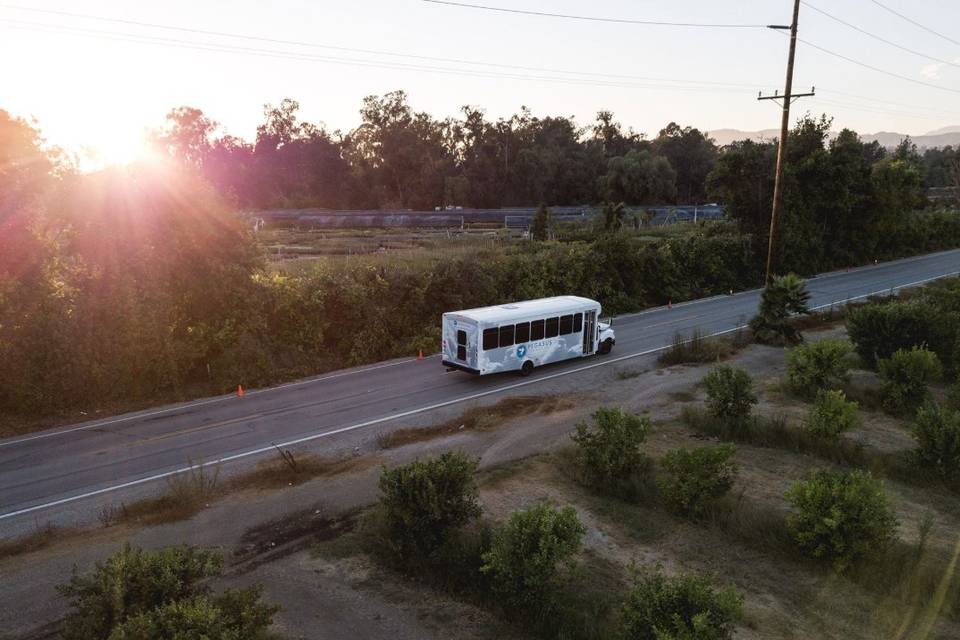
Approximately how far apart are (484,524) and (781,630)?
540 centimetres

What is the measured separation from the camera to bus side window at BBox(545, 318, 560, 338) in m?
24.7

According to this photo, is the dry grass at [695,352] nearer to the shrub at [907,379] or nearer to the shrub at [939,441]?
the shrub at [907,379]

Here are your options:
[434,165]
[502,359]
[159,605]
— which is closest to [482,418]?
[502,359]

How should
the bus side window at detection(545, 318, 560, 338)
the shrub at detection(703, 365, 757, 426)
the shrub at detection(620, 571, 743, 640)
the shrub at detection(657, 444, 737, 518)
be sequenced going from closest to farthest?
the shrub at detection(620, 571, 743, 640)
the shrub at detection(657, 444, 737, 518)
the shrub at detection(703, 365, 757, 426)
the bus side window at detection(545, 318, 560, 338)

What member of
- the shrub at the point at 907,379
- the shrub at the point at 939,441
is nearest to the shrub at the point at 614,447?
the shrub at the point at 939,441

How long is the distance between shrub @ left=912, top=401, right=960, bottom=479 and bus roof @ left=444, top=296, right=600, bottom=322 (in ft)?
40.5

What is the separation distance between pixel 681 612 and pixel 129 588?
6873 millimetres

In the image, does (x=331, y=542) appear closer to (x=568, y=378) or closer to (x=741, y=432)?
(x=741, y=432)

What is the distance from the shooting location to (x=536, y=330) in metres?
24.3

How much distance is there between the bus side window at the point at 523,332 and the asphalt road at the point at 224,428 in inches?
60.8

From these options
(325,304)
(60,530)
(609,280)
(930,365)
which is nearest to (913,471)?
(930,365)

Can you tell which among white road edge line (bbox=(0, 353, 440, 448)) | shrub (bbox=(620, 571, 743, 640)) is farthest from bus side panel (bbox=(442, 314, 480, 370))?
shrub (bbox=(620, 571, 743, 640))

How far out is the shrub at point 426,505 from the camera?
11.4 meters

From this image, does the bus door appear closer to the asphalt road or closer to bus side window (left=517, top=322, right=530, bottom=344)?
the asphalt road
